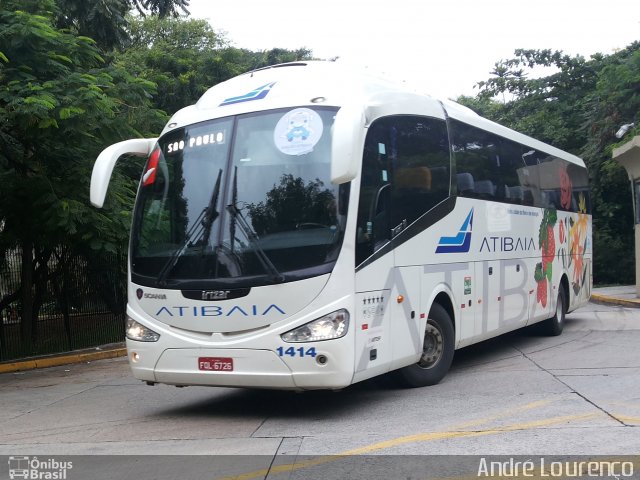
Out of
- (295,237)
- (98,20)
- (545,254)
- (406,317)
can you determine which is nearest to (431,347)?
(406,317)

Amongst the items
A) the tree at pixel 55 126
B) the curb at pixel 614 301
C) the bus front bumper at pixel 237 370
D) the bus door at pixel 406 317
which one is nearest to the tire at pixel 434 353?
the bus door at pixel 406 317

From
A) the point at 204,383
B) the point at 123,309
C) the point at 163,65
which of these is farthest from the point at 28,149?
the point at 163,65

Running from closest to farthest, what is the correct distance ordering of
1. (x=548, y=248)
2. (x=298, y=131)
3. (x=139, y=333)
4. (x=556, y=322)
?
1. (x=298, y=131)
2. (x=139, y=333)
3. (x=548, y=248)
4. (x=556, y=322)

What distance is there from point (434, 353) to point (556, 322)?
5.78 metres

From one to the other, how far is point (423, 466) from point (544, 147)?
377 inches

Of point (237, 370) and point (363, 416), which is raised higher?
point (237, 370)

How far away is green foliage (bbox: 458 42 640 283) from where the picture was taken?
28234mm

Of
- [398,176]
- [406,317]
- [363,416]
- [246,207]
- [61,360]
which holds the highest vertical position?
[398,176]

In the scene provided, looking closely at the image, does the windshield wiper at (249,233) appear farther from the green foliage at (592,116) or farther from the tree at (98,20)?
the green foliage at (592,116)

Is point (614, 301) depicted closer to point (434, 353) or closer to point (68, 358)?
point (434, 353)

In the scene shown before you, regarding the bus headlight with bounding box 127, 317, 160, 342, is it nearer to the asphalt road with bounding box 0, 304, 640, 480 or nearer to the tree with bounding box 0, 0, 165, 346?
the asphalt road with bounding box 0, 304, 640, 480

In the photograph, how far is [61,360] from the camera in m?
14.5

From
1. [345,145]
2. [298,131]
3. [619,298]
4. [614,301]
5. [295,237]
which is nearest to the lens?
[345,145]

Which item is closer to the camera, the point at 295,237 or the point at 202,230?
the point at 295,237
